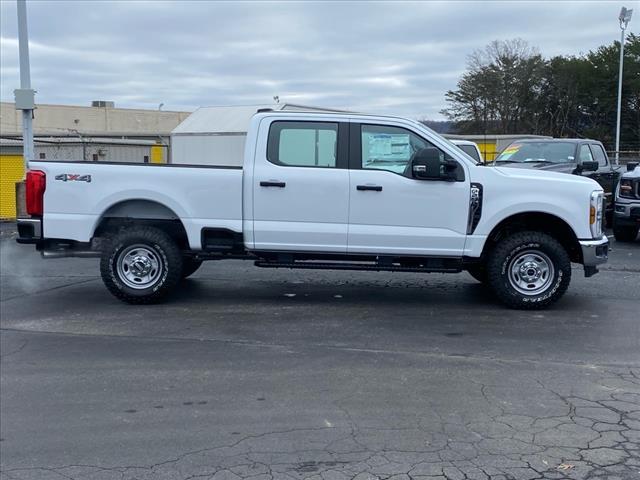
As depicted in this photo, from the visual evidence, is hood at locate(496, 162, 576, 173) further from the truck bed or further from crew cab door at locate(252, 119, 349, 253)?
the truck bed

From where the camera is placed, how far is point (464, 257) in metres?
8.07

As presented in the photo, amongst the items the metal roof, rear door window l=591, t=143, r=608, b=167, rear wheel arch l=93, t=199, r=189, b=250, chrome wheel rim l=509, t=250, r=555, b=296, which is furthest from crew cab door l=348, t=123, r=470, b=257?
the metal roof

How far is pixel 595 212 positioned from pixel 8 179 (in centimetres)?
1647

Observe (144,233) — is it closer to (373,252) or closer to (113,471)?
(373,252)

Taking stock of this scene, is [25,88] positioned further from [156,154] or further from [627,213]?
[627,213]

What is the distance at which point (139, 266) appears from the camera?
8.35 meters

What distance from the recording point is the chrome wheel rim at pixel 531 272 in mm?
8031

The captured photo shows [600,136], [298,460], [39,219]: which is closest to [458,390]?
[298,460]

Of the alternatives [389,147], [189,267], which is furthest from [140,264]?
[389,147]

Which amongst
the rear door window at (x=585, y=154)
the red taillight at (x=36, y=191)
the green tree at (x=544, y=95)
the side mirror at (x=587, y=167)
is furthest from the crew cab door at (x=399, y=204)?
the green tree at (x=544, y=95)

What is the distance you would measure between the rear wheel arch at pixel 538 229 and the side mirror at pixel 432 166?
2.60ft

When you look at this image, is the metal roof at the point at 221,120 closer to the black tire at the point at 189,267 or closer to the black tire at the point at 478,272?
the black tire at the point at 189,267

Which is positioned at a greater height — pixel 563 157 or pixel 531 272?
pixel 563 157

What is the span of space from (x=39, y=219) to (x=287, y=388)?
4.19m
